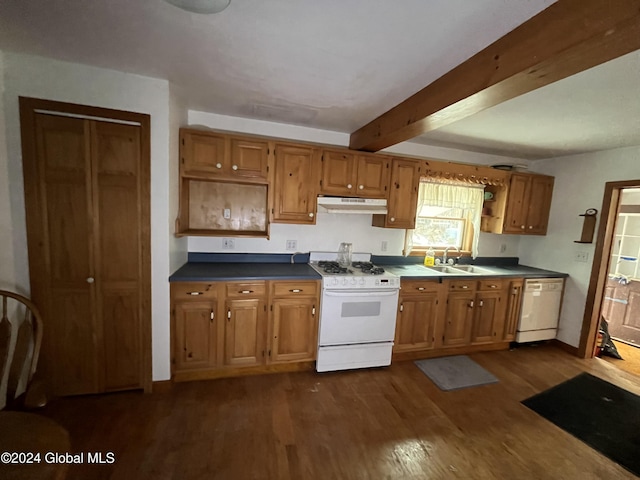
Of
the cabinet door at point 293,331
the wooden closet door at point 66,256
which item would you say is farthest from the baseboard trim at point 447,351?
the wooden closet door at point 66,256

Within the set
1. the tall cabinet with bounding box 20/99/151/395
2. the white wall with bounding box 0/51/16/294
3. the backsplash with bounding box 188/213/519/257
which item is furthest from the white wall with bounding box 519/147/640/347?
the white wall with bounding box 0/51/16/294

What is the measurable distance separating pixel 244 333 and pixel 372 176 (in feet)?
6.66

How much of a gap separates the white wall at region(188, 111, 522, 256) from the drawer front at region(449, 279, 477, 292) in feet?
2.38

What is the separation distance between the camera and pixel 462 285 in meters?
3.01

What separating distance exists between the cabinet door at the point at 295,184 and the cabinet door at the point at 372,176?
48 cm

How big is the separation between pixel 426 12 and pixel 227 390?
2.87 meters

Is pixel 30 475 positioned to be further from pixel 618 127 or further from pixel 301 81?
pixel 618 127

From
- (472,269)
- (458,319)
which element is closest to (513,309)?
(472,269)

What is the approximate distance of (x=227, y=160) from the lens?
2.43m

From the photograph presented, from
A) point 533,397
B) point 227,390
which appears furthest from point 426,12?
point 533,397

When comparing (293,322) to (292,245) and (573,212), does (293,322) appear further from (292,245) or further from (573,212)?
(573,212)

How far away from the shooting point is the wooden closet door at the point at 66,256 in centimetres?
186

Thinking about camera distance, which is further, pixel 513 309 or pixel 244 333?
pixel 513 309

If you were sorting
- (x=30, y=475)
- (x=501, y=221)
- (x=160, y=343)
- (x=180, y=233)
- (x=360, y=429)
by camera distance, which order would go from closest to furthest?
1. (x=30, y=475)
2. (x=360, y=429)
3. (x=160, y=343)
4. (x=180, y=233)
5. (x=501, y=221)
